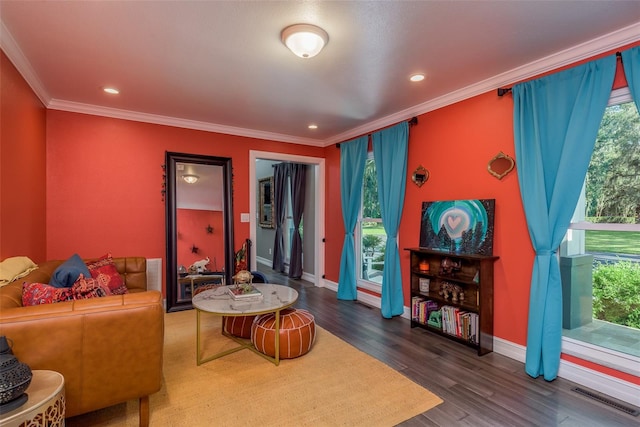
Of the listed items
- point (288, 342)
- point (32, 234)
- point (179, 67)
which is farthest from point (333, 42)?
point (32, 234)

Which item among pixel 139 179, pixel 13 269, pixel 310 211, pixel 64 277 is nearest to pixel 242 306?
pixel 64 277

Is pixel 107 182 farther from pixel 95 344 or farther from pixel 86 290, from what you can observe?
pixel 95 344

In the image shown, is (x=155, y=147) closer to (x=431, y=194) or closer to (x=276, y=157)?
(x=276, y=157)

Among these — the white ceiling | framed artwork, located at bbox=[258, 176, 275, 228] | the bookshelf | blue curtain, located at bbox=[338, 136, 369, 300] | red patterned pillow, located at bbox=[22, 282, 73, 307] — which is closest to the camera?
red patterned pillow, located at bbox=[22, 282, 73, 307]

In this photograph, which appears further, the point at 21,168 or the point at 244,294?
the point at 244,294

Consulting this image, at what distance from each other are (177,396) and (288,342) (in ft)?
3.00

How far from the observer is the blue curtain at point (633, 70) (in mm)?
2094

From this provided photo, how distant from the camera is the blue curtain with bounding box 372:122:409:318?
3887 millimetres

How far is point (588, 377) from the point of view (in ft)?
7.73

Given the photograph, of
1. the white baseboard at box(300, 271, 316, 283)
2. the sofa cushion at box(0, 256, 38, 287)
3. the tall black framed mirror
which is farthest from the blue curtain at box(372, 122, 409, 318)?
the sofa cushion at box(0, 256, 38, 287)

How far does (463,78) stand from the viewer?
2.97 metres

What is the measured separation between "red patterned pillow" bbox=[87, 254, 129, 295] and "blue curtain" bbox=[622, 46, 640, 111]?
431 centimetres

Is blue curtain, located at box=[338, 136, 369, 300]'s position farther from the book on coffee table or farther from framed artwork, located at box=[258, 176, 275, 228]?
framed artwork, located at box=[258, 176, 275, 228]

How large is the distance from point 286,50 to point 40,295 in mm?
2301
